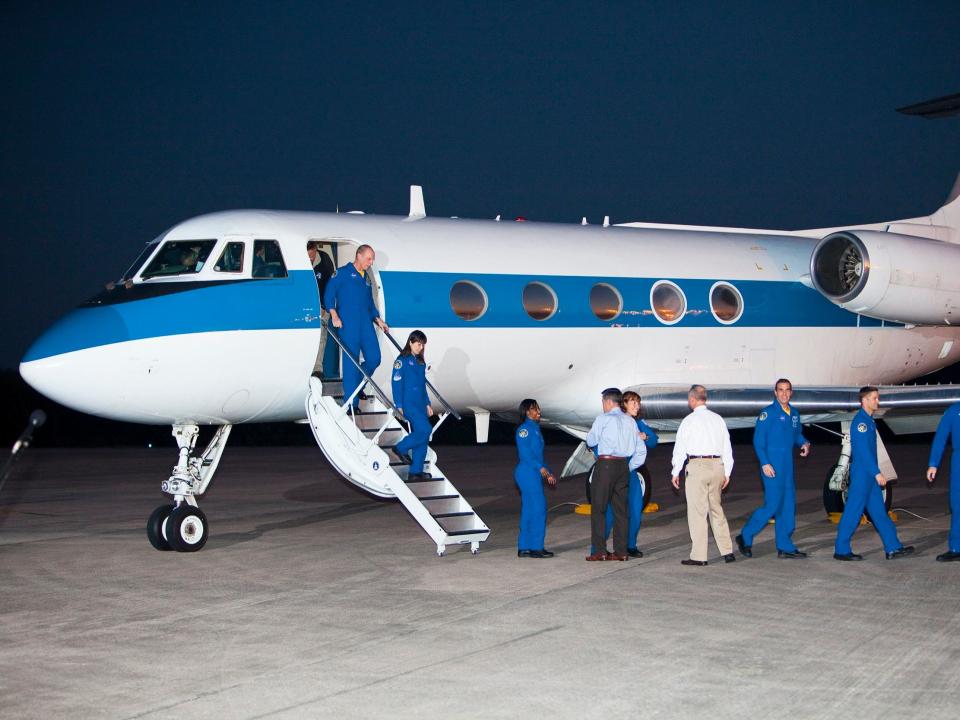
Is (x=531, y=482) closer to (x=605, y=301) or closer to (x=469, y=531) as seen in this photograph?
(x=469, y=531)

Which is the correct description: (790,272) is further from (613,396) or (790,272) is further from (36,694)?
(36,694)

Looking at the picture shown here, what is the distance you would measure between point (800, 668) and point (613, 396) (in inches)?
190

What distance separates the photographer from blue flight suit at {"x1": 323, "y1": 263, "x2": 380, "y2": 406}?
1295 cm

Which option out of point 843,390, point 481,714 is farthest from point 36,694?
point 843,390

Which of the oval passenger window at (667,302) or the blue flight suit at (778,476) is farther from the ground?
the oval passenger window at (667,302)

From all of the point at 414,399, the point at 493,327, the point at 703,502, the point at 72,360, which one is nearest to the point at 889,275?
the point at 493,327

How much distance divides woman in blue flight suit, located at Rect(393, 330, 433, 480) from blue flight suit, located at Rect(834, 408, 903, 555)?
4.11 meters

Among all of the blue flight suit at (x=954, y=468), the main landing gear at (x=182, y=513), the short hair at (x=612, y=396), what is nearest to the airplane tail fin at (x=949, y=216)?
the blue flight suit at (x=954, y=468)

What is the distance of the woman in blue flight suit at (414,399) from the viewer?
12711 millimetres

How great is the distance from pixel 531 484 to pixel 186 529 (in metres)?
3.50

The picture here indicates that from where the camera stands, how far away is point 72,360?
11984 millimetres

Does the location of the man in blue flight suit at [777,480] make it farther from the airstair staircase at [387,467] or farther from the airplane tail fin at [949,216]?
the airplane tail fin at [949,216]

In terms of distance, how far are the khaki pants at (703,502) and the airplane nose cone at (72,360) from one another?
5564 mm

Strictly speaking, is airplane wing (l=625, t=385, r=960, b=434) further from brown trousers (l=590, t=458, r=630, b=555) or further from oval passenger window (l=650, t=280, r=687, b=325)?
brown trousers (l=590, t=458, r=630, b=555)
